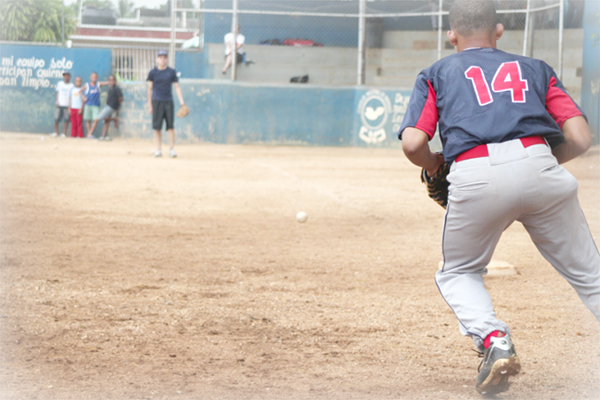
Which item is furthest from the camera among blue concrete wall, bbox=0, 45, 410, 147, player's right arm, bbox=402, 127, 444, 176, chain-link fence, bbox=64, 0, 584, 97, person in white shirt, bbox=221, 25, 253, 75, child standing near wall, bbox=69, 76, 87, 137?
chain-link fence, bbox=64, 0, 584, 97


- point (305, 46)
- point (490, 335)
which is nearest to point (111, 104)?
point (305, 46)

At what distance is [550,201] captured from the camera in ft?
8.43

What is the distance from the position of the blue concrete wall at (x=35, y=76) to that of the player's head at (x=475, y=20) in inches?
716

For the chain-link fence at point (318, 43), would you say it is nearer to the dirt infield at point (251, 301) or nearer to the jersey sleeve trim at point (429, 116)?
the dirt infield at point (251, 301)

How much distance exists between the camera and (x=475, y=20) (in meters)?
2.80

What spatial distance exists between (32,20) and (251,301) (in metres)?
21.4

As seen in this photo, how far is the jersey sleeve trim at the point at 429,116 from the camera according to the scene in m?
2.68

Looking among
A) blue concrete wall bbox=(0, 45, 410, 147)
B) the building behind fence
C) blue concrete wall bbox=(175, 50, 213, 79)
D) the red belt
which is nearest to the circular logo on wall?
blue concrete wall bbox=(0, 45, 410, 147)

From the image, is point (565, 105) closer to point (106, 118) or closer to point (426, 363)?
point (426, 363)

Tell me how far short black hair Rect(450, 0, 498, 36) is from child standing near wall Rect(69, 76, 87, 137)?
17.5 m

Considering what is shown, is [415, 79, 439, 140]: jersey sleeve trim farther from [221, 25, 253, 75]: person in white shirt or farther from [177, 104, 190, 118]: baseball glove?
[221, 25, 253, 75]: person in white shirt

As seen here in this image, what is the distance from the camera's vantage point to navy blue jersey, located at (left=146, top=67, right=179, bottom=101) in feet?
40.9

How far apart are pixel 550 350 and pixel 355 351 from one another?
104 centimetres

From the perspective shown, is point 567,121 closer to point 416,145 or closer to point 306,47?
point 416,145
